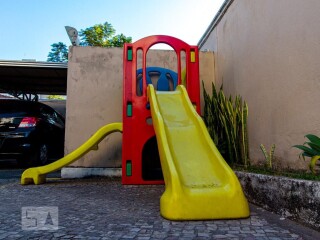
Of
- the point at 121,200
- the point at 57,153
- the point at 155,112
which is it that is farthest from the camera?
the point at 57,153

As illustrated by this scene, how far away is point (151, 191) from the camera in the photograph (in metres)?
3.60

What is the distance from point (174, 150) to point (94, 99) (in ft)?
8.29

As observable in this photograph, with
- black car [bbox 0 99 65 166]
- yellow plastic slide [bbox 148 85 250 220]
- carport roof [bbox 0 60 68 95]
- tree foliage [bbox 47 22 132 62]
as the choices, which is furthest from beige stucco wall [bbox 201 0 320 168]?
tree foliage [bbox 47 22 132 62]

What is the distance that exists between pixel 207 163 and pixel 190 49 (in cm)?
222

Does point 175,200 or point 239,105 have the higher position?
point 239,105

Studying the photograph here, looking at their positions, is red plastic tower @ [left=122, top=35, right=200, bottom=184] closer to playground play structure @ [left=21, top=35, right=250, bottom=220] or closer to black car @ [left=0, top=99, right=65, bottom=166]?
playground play structure @ [left=21, top=35, right=250, bottom=220]

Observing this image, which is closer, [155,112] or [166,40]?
[155,112]

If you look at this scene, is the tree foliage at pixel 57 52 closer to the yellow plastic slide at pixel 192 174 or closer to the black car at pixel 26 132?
the black car at pixel 26 132

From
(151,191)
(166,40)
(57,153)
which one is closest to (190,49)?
(166,40)

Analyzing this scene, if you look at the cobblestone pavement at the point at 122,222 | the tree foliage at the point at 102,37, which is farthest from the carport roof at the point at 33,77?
the tree foliage at the point at 102,37

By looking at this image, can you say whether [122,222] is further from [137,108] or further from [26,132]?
[26,132]

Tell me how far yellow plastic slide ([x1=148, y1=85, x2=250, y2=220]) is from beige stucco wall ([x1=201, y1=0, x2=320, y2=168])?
36.2 inches

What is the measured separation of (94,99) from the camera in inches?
201

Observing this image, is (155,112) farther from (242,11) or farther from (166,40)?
(242,11)
